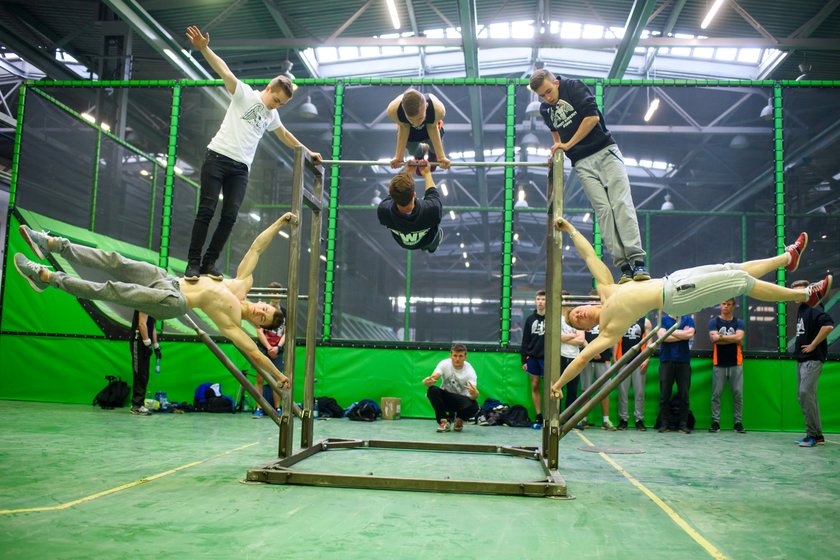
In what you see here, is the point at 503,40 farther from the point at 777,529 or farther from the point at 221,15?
the point at 777,529

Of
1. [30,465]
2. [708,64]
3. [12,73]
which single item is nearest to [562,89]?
[30,465]

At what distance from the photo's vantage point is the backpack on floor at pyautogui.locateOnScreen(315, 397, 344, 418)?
916 centimetres

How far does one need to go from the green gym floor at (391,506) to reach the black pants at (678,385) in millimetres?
1834

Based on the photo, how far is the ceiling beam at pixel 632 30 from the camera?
11.1 m

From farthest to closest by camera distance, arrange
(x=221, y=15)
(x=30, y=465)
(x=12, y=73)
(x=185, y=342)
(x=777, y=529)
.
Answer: (x=12, y=73) → (x=221, y=15) → (x=185, y=342) → (x=30, y=465) → (x=777, y=529)

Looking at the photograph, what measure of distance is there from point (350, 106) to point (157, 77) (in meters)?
4.49

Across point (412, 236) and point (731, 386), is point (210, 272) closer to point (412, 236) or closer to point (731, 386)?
point (412, 236)

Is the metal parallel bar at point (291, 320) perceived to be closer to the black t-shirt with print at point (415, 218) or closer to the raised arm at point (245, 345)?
the raised arm at point (245, 345)

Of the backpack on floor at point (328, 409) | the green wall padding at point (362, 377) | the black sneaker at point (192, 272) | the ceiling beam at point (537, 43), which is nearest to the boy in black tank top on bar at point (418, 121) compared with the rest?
the black sneaker at point (192, 272)

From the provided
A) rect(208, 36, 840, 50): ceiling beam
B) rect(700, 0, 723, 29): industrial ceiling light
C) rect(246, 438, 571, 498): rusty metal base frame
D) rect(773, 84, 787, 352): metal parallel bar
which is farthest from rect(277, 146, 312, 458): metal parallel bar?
rect(700, 0, 723, 29): industrial ceiling light

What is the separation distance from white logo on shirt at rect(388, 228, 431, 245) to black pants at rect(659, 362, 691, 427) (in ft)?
15.1

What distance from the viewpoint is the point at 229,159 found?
17.1 ft

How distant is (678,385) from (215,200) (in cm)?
643

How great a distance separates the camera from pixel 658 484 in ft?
15.4
